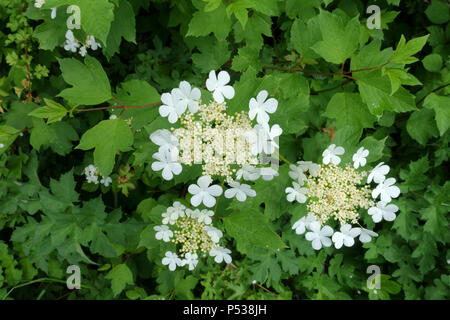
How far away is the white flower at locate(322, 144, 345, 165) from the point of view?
180cm

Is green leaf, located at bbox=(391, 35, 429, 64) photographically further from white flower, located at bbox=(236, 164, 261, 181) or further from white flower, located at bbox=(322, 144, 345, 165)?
white flower, located at bbox=(236, 164, 261, 181)

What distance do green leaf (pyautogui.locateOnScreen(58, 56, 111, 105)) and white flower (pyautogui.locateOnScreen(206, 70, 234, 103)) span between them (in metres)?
0.63

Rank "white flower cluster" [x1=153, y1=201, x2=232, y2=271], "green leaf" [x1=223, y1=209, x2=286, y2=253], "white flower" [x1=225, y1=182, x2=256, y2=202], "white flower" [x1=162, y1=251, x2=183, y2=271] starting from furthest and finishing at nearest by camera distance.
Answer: "white flower" [x1=162, y1=251, x2=183, y2=271], "white flower cluster" [x1=153, y1=201, x2=232, y2=271], "green leaf" [x1=223, y1=209, x2=286, y2=253], "white flower" [x1=225, y1=182, x2=256, y2=202]

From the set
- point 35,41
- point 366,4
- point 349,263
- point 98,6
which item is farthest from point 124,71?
point 349,263

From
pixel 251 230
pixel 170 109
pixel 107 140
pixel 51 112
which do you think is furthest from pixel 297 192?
pixel 51 112

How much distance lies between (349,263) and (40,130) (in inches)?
109

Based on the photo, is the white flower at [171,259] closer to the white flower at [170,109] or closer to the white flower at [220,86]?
the white flower at [170,109]

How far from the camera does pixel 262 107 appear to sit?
1.59 metres

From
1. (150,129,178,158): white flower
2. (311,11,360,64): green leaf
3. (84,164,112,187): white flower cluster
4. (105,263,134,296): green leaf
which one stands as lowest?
(105,263,134,296): green leaf

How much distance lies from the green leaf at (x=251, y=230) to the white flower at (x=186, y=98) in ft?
2.18

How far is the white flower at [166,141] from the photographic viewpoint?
156 cm

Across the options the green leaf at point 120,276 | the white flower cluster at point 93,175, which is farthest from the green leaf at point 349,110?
the green leaf at point 120,276

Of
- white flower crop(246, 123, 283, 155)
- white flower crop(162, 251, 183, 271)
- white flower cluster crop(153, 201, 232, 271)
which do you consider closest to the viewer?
white flower crop(246, 123, 283, 155)

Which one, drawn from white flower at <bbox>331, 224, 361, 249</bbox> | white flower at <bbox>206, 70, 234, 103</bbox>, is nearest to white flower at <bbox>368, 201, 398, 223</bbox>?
white flower at <bbox>331, 224, 361, 249</bbox>
